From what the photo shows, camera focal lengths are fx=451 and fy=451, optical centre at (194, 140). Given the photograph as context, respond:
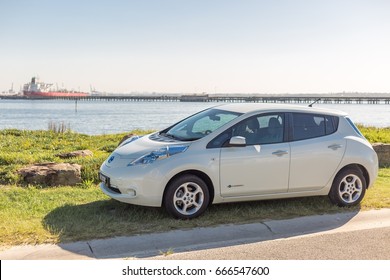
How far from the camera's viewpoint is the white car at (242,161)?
590 centimetres

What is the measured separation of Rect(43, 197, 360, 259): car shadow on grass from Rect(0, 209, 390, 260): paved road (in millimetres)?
11

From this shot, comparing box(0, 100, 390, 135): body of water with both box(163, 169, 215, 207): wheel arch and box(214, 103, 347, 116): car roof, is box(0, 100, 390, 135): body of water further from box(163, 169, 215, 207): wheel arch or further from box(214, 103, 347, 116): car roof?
box(163, 169, 215, 207): wheel arch

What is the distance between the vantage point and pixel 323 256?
4840 mm

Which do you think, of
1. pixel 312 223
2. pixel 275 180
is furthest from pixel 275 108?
pixel 312 223

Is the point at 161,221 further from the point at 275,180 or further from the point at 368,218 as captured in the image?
the point at 368,218

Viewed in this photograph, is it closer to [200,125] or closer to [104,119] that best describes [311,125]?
[200,125]

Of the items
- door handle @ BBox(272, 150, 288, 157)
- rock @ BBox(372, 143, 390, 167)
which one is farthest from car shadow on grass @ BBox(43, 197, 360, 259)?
rock @ BBox(372, 143, 390, 167)

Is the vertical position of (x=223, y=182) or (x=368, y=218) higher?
(x=223, y=182)

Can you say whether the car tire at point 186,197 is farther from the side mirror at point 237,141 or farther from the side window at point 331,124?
the side window at point 331,124

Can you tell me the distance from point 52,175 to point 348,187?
16.0 ft

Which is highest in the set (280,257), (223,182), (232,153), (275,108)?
(275,108)

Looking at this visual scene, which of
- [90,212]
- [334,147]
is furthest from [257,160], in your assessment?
[90,212]

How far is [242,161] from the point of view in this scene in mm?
6168

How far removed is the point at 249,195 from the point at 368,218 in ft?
5.75
